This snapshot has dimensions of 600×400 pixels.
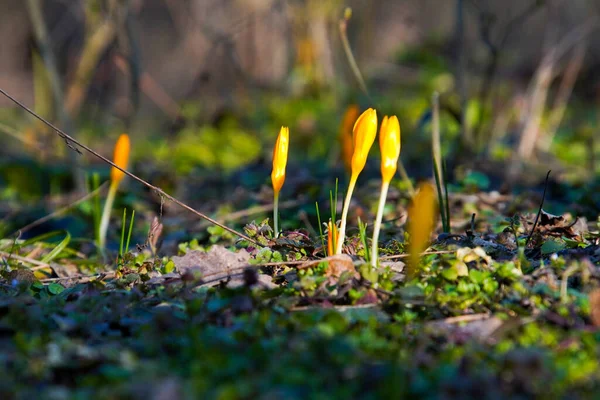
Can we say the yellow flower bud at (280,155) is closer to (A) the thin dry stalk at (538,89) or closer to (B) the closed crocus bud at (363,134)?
(B) the closed crocus bud at (363,134)

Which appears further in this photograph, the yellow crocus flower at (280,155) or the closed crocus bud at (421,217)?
the yellow crocus flower at (280,155)

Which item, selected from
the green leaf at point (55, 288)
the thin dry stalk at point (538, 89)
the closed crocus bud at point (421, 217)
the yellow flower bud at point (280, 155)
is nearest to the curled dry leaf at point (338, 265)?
the closed crocus bud at point (421, 217)

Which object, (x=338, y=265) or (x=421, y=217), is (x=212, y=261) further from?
(x=421, y=217)

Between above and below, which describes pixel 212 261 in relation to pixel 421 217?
below

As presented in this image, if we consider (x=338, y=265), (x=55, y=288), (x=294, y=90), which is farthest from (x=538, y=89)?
(x=294, y=90)

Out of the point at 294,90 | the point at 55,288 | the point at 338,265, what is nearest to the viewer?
the point at 338,265

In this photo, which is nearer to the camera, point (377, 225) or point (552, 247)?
point (377, 225)

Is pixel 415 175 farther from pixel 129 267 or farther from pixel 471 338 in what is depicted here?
pixel 471 338

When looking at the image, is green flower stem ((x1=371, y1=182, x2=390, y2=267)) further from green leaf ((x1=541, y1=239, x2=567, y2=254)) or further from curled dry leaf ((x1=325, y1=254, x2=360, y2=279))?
green leaf ((x1=541, y1=239, x2=567, y2=254))

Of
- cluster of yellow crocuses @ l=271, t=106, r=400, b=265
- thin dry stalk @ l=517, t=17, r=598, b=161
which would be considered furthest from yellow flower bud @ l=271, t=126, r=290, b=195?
thin dry stalk @ l=517, t=17, r=598, b=161
